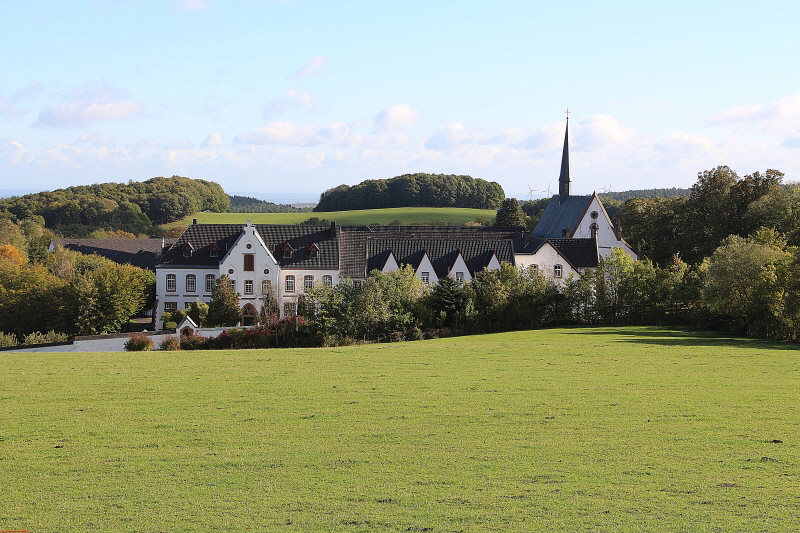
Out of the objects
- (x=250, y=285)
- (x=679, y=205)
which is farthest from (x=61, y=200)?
(x=679, y=205)

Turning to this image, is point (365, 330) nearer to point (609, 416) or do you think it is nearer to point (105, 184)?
point (609, 416)

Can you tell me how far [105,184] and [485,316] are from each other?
146 m

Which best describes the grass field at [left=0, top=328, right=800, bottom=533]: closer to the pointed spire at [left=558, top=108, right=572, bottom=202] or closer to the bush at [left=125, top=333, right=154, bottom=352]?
the bush at [left=125, top=333, right=154, bottom=352]

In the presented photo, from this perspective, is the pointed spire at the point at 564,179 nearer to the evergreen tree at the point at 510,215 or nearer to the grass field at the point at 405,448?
the evergreen tree at the point at 510,215

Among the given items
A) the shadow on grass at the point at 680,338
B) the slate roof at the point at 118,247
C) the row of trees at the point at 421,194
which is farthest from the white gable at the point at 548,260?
the row of trees at the point at 421,194

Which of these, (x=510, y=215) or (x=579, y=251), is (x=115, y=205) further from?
(x=579, y=251)

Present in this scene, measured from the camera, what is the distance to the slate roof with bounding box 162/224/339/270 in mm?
69562

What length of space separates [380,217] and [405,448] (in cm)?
14177

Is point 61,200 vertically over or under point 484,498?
over

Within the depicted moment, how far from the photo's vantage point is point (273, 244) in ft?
234

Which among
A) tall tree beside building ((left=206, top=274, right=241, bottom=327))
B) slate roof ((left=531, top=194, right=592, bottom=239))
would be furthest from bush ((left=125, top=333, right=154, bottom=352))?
slate roof ((left=531, top=194, right=592, bottom=239))

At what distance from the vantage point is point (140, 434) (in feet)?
61.1

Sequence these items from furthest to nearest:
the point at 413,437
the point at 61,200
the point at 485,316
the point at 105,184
Result: the point at 105,184, the point at 61,200, the point at 485,316, the point at 413,437

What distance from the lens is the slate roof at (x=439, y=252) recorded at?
232ft
